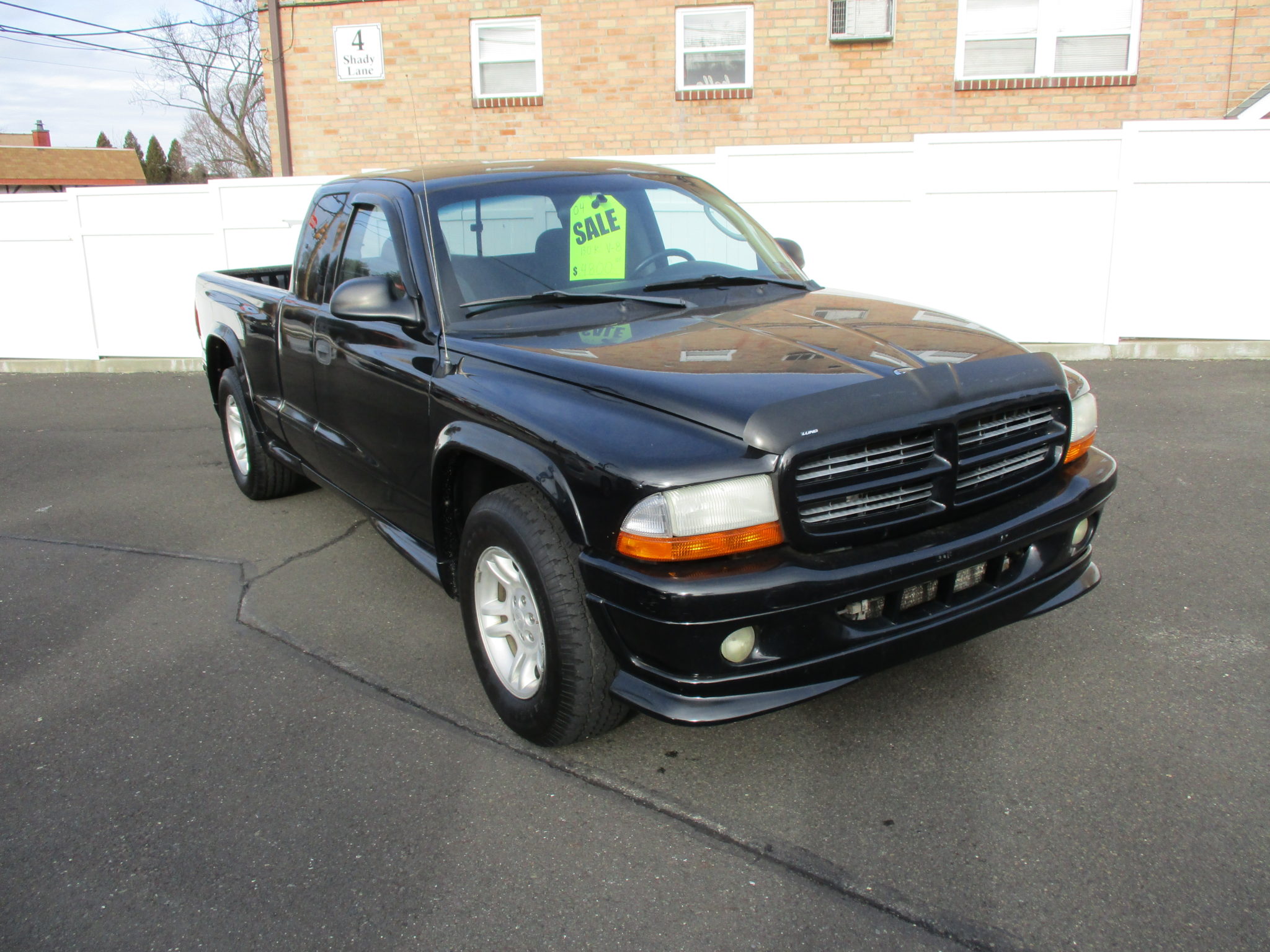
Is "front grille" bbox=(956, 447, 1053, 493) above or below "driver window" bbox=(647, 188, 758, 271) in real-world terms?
below

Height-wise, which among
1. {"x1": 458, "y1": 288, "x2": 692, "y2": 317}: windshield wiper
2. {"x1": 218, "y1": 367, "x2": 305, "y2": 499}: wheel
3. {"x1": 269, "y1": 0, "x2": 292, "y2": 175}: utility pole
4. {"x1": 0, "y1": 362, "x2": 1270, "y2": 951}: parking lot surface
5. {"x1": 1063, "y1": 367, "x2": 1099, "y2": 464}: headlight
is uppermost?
{"x1": 269, "y1": 0, "x2": 292, "y2": 175}: utility pole

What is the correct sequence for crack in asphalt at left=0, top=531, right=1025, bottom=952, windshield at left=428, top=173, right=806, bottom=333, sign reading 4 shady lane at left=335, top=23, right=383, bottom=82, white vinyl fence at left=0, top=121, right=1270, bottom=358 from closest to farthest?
crack in asphalt at left=0, top=531, right=1025, bottom=952, windshield at left=428, top=173, right=806, bottom=333, white vinyl fence at left=0, top=121, right=1270, bottom=358, sign reading 4 shady lane at left=335, top=23, right=383, bottom=82

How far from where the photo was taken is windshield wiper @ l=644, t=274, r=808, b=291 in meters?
3.81

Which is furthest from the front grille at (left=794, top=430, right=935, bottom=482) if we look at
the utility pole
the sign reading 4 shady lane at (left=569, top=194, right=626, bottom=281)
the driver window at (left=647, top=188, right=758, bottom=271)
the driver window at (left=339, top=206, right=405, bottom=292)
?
the utility pole

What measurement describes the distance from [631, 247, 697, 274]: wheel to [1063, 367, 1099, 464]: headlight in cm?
151

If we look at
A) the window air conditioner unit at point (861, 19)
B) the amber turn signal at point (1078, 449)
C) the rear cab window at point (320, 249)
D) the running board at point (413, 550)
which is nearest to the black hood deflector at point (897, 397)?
the amber turn signal at point (1078, 449)

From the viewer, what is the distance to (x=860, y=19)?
13203mm

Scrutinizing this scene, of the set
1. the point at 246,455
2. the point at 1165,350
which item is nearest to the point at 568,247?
the point at 246,455

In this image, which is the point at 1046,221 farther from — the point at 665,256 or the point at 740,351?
the point at 740,351

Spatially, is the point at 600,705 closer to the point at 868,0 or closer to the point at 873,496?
the point at 873,496

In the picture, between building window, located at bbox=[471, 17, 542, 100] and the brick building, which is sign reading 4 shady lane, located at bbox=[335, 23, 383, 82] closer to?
the brick building

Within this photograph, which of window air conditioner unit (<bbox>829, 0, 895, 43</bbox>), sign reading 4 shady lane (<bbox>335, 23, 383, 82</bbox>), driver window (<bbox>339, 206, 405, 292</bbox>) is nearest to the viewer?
driver window (<bbox>339, 206, 405, 292</bbox>)

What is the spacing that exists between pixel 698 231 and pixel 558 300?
932 mm

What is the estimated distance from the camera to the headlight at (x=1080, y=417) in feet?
10.5
